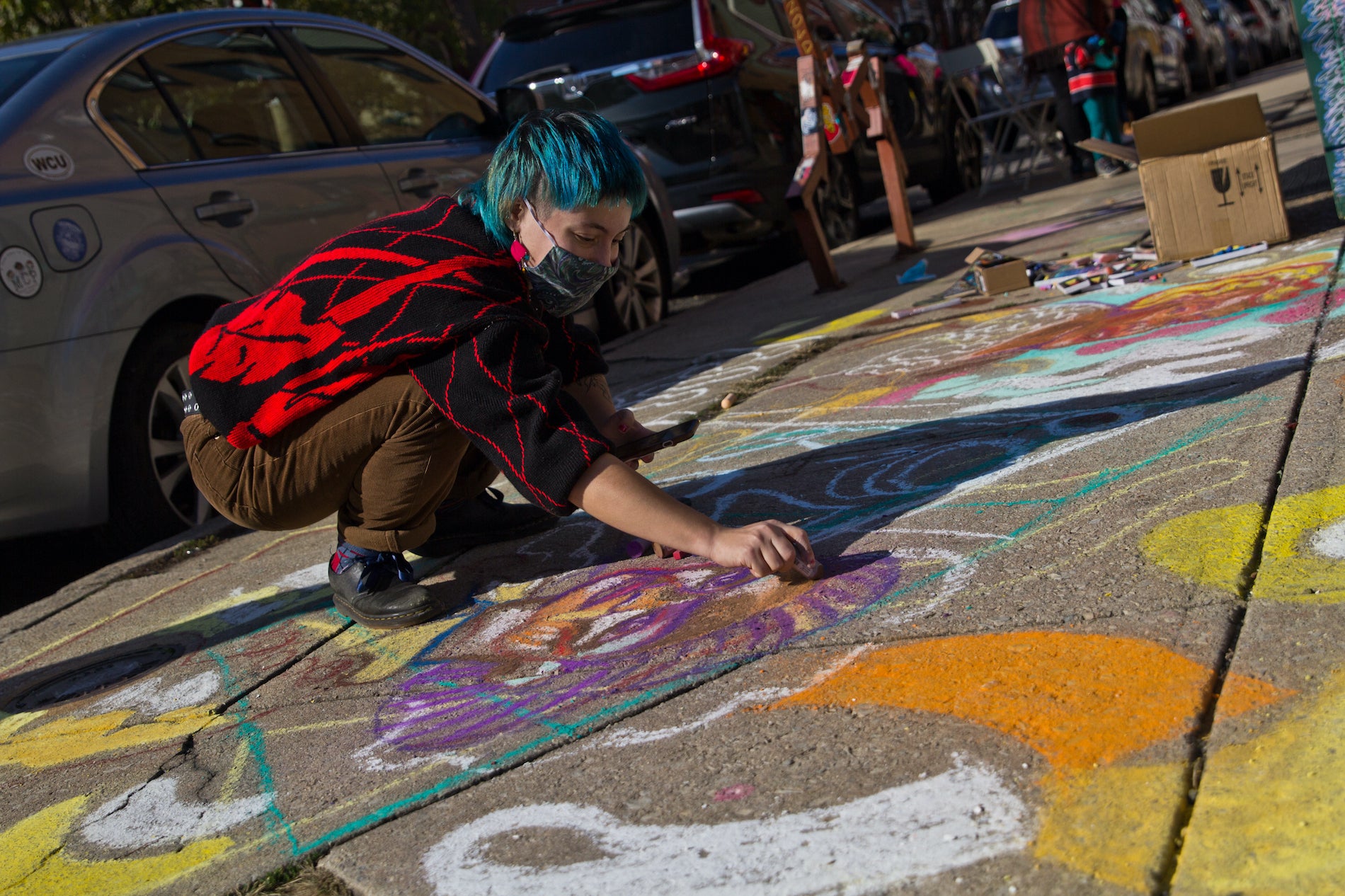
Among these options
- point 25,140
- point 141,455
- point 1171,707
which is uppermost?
point 25,140

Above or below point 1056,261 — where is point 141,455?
above

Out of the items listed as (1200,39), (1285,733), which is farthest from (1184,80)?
(1285,733)

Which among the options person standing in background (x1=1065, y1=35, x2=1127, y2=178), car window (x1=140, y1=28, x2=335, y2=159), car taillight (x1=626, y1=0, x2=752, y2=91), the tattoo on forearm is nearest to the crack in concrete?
the tattoo on forearm

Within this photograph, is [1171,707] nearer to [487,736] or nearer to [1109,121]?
[487,736]

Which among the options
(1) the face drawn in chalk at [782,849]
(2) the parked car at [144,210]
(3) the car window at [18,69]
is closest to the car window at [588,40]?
(2) the parked car at [144,210]

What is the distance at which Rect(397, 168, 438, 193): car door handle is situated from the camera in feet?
15.8

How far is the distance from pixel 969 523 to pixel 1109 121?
630 centimetres

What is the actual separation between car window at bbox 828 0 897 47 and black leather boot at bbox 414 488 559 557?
6404mm

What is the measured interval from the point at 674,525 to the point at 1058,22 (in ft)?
22.8

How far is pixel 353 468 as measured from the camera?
8.49ft

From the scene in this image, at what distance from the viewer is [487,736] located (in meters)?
2.00

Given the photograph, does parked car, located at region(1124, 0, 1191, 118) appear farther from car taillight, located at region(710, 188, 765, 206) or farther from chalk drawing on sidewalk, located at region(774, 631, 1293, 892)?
chalk drawing on sidewalk, located at region(774, 631, 1293, 892)

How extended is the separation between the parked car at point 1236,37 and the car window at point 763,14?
9.18 metres

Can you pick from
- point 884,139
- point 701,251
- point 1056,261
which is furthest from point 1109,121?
point 1056,261
